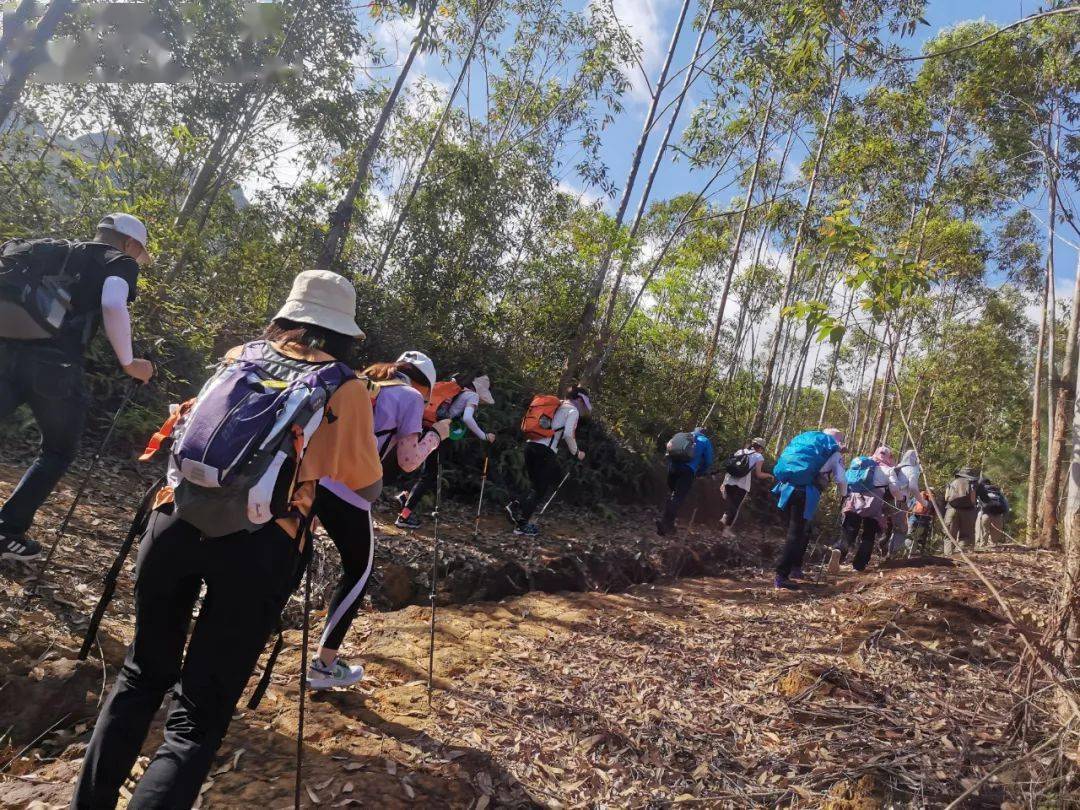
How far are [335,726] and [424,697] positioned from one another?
552mm

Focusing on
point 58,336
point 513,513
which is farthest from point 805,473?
point 58,336

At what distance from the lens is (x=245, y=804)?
238 cm

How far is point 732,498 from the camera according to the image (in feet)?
33.7

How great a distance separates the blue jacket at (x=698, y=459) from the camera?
370 inches

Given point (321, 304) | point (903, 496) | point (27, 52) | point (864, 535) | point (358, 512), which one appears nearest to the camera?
point (321, 304)

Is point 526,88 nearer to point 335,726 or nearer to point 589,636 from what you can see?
point 589,636

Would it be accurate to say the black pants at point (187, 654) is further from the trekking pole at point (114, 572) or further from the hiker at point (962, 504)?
the hiker at point (962, 504)

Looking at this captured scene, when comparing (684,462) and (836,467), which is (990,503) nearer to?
(684,462)

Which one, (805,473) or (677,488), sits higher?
(805,473)

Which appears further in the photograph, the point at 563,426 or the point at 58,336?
the point at 563,426

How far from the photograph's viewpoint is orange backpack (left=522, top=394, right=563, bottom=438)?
792cm

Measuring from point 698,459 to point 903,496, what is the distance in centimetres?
293

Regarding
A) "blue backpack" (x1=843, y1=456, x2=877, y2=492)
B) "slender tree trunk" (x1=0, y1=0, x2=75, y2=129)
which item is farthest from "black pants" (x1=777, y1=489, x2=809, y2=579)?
"slender tree trunk" (x1=0, y1=0, x2=75, y2=129)

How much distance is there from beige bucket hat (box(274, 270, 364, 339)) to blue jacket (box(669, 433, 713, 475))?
7.68m
